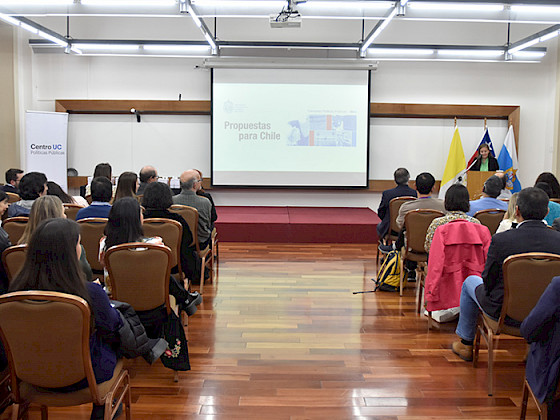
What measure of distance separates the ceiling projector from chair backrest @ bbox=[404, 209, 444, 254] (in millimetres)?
2426

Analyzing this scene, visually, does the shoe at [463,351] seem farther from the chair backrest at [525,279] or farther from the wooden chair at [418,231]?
the wooden chair at [418,231]

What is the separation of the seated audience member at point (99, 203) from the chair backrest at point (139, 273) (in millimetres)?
1399

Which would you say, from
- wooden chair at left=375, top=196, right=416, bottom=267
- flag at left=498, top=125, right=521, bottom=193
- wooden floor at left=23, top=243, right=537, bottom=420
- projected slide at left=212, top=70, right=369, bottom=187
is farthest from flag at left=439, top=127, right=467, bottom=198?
wooden floor at left=23, top=243, right=537, bottom=420

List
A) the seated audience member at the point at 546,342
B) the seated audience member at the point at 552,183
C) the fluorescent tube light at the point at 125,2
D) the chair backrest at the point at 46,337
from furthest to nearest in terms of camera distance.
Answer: the fluorescent tube light at the point at 125,2, the seated audience member at the point at 552,183, the seated audience member at the point at 546,342, the chair backrest at the point at 46,337

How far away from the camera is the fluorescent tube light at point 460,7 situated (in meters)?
5.59

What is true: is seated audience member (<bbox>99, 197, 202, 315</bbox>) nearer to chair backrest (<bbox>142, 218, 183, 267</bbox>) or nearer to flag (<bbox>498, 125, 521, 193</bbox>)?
chair backrest (<bbox>142, 218, 183, 267</bbox>)

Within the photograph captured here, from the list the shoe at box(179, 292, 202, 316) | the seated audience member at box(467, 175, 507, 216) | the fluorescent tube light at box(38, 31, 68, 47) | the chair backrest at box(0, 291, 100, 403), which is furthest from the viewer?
the fluorescent tube light at box(38, 31, 68, 47)

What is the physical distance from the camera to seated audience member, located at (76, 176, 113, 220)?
440cm

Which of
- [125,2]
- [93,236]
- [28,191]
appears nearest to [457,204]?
[93,236]

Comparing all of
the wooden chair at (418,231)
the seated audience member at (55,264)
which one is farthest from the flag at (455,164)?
the seated audience member at (55,264)

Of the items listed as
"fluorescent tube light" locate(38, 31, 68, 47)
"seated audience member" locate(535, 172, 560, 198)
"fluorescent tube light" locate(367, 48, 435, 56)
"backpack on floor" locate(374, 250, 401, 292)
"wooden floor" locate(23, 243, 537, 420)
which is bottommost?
"wooden floor" locate(23, 243, 537, 420)

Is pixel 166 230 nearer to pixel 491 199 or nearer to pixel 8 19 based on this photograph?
pixel 491 199

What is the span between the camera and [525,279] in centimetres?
292

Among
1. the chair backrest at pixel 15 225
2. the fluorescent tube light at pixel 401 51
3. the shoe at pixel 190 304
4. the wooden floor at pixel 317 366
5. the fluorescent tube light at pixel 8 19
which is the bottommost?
the wooden floor at pixel 317 366
